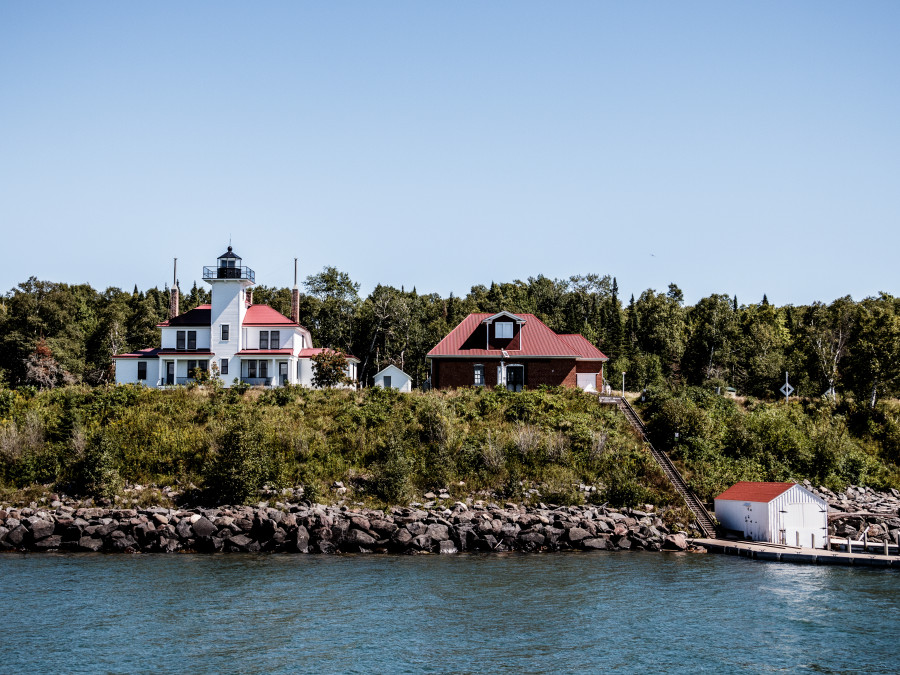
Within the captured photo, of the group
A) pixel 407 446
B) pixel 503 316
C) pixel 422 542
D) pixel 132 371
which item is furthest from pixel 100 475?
pixel 503 316

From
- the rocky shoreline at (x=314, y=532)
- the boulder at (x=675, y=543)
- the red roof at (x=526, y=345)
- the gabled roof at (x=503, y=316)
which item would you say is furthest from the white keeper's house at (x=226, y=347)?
the boulder at (x=675, y=543)

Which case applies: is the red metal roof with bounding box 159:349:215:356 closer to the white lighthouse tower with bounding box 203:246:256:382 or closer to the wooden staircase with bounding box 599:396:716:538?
the white lighthouse tower with bounding box 203:246:256:382

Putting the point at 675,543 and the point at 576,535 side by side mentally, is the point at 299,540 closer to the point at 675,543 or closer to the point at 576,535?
the point at 576,535

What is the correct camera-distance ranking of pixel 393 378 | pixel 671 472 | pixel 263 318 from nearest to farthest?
1. pixel 671 472
2. pixel 393 378
3. pixel 263 318

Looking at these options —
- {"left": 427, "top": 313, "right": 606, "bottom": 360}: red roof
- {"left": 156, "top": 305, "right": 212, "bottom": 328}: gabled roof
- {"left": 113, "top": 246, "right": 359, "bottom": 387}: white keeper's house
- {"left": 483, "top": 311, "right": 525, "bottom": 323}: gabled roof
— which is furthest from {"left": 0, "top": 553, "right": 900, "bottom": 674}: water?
{"left": 156, "top": 305, "right": 212, "bottom": 328}: gabled roof

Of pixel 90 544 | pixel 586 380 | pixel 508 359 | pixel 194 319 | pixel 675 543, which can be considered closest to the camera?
pixel 90 544

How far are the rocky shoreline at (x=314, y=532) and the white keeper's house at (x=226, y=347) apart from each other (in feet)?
67.9

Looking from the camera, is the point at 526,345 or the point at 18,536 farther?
the point at 526,345

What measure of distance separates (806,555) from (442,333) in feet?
178

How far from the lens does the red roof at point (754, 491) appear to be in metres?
34.4

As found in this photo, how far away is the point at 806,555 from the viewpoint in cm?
3184

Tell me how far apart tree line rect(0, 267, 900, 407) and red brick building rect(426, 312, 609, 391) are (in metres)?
13.3

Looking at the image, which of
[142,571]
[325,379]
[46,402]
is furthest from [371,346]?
[142,571]

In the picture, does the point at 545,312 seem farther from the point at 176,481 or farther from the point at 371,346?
the point at 176,481
